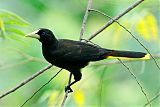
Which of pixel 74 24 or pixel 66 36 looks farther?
pixel 74 24

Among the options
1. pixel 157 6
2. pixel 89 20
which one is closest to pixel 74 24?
pixel 89 20

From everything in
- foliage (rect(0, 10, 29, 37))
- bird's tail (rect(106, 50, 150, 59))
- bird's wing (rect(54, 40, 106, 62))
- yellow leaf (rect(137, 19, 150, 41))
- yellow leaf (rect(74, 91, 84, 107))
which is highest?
foliage (rect(0, 10, 29, 37))

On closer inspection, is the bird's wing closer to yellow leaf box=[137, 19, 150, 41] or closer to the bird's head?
the bird's head

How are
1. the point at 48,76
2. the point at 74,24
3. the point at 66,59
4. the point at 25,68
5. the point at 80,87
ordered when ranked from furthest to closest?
the point at 74,24, the point at 25,68, the point at 48,76, the point at 66,59, the point at 80,87

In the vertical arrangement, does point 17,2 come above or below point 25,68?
above

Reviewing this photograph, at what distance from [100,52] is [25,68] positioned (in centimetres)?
178

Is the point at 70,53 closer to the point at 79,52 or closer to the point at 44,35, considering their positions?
the point at 79,52

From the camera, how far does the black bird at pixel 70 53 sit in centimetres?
254

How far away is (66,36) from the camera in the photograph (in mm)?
4254

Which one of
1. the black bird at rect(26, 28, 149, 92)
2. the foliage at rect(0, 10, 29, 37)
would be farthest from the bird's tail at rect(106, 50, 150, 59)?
the foliage at rect(0, 10, 29, 37)

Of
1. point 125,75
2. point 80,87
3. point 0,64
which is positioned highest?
point 0,64

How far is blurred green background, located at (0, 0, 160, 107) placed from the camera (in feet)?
8.41

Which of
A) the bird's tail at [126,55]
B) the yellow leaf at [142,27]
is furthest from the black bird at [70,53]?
the yellow leaf at [142,27]

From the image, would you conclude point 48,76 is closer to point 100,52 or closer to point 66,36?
point 66,36
